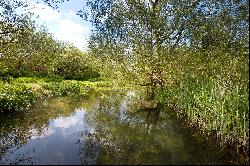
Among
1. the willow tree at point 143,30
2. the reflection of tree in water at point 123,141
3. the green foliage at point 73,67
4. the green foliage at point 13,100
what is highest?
the green foliage at point 73,67

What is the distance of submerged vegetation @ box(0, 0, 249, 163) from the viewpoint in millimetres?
16266

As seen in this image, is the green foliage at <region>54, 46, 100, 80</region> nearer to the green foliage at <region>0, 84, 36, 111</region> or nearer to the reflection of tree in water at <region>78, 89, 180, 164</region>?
the green foliage at <region>0, 84, 36, 111</region>

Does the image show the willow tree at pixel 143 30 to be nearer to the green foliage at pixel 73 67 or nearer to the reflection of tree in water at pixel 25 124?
the reflection of tree in water at pixel 25 124

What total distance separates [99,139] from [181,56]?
34.2ft

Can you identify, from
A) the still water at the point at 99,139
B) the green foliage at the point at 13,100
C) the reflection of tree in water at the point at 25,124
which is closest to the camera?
the still water at the point at 99,139

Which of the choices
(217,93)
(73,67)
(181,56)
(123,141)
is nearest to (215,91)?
(217,93)

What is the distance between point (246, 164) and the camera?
44.1 feet

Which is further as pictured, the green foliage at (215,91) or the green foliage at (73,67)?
the green foliage at (73,67)

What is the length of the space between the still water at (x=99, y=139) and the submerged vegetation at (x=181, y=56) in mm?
1361

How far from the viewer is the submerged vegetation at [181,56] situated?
16.3 meters

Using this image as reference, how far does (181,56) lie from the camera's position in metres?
25.6

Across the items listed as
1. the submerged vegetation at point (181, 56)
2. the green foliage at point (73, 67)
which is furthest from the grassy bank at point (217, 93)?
the green foliage at point (73, 67)

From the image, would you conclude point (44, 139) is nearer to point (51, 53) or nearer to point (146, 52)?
point (146, 52)

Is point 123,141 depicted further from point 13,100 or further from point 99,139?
point 13,100
